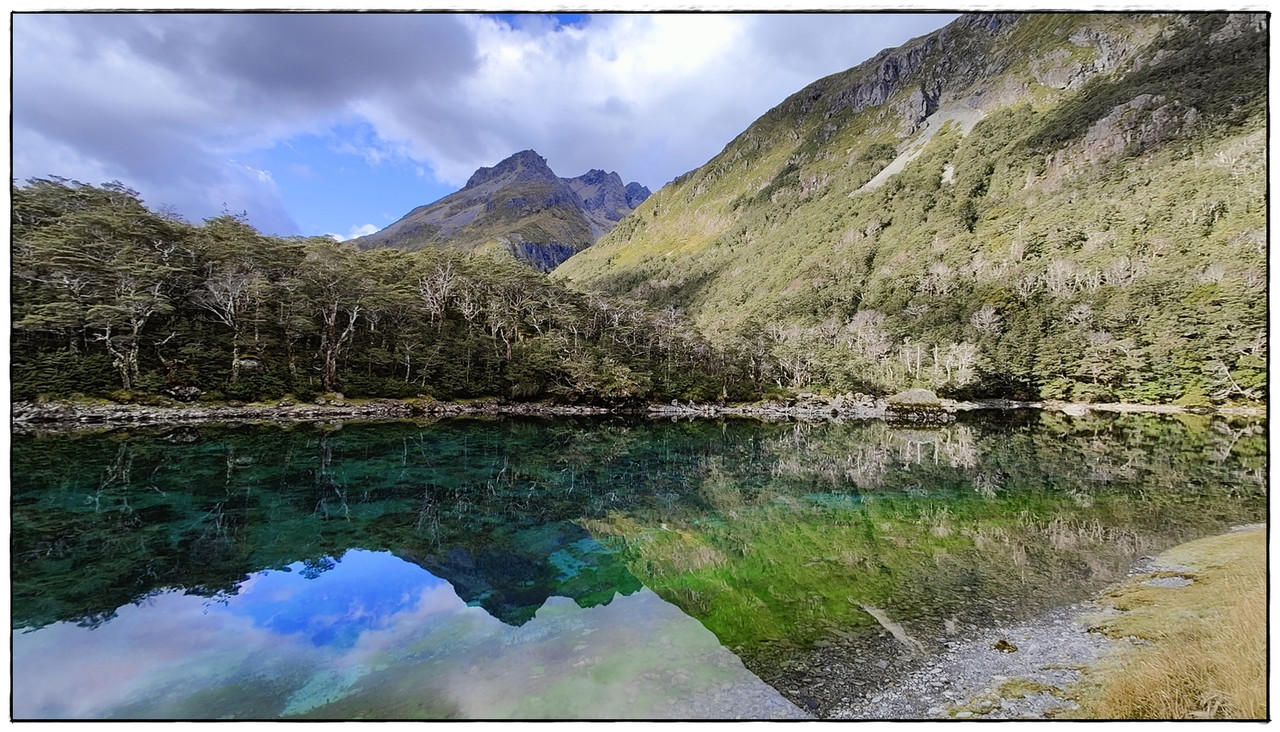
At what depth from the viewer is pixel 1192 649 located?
5.85m

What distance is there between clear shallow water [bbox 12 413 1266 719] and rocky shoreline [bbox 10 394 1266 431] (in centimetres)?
564

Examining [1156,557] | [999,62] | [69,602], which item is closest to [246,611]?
[69,602]

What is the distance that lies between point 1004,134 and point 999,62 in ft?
125

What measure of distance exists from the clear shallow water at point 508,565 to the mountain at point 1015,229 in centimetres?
586

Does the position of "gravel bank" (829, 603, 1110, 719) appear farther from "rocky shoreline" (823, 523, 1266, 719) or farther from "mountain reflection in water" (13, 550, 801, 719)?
"mountain reflection in water" (13, 550, 801, 719)

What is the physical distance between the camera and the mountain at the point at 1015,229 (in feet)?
157

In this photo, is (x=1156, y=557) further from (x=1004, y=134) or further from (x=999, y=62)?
(x=999, y=62)

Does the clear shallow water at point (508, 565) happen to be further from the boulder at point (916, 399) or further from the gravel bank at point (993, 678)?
the boulder at point (916, 399)

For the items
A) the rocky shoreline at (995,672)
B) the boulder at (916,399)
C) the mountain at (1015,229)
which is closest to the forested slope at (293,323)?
the boulder at (916,399)

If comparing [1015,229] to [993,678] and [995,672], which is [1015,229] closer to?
[995,672]

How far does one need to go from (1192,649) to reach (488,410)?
36412 millimetres

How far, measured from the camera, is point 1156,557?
10.8 metres

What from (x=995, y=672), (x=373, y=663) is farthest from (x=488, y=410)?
(x=995, y=672)

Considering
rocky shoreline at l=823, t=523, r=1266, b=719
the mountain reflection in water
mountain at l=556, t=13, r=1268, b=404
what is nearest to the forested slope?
mountain at l=556, t=13, r=1268, b=404
